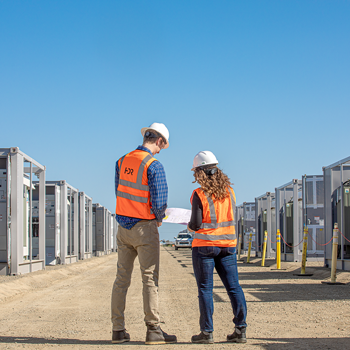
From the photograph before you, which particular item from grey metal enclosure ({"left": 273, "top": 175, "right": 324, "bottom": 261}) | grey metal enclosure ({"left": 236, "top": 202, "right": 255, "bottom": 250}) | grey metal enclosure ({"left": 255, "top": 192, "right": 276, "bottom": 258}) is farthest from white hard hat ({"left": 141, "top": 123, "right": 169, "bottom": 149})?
grey metal enclosure ({"left": 236, "top": 202, "right": 255, "bottom": 250})

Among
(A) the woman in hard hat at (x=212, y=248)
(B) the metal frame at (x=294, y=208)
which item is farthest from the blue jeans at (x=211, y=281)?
(B) the metal frame at (x=294, y=208)

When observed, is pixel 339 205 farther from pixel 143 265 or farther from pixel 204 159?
pixel 143 265

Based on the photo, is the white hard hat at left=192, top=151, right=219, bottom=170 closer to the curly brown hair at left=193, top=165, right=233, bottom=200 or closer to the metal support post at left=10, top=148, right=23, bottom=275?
the curly brown hair at left=193, top=165, right=233, bottom=200

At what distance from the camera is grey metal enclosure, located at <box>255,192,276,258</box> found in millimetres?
21594

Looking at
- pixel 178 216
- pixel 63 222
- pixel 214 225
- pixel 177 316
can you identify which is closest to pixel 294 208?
pixel 63 222

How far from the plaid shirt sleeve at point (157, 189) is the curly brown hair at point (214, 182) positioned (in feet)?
1.21

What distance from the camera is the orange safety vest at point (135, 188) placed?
461cm

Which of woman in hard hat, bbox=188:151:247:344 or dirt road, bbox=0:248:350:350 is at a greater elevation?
woman in hard hat, bbox=188:151:247:344

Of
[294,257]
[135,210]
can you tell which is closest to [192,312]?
[135,210]

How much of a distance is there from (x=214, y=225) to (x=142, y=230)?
70 cm

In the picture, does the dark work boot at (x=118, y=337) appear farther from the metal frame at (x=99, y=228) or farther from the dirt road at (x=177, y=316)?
the metal frame at (x=99, y=228)

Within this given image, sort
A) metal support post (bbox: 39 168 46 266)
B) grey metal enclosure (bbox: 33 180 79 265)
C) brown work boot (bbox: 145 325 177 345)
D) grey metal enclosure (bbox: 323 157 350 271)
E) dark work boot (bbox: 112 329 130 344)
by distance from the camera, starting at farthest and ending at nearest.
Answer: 1. grey metal enclosure (bbox: 33 180 79 265)
2. metal support post (bbox: 39 168 46 266)
3. grey metal enclosure (bbox: 323 157 350 271)
4. dark work boot (bbox: 112 329 130 344)
5. brown work boot (bbox: 145 325 177 345)

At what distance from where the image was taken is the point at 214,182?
4699 mm

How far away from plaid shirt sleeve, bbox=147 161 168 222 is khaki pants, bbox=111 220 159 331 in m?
0.12
